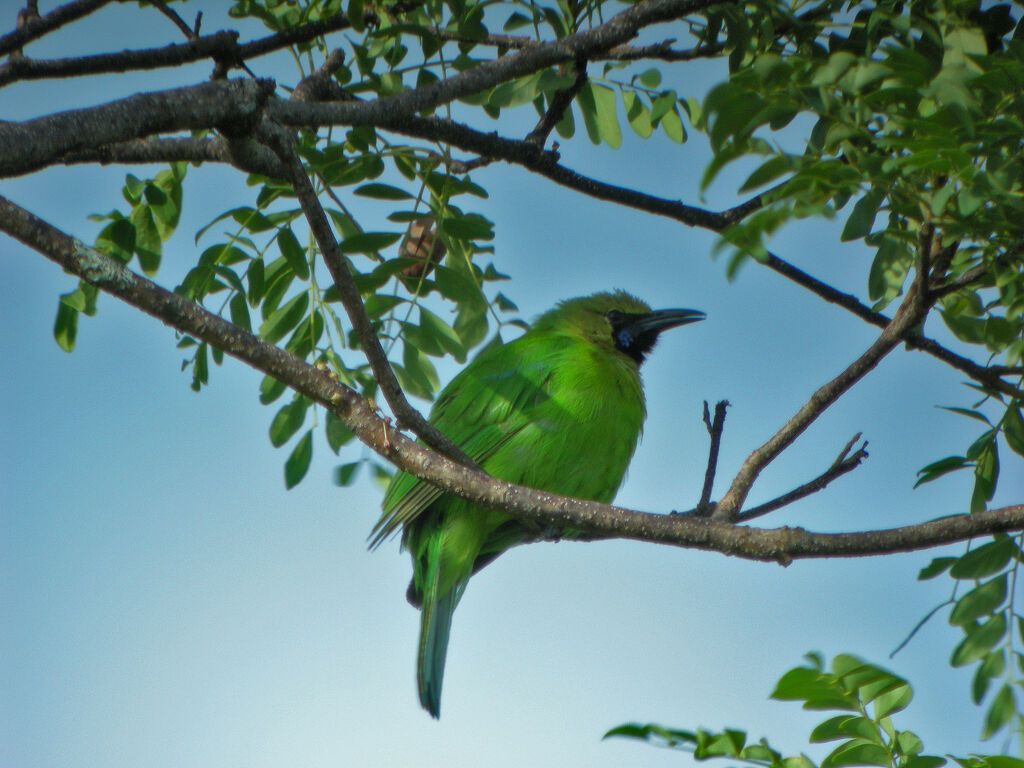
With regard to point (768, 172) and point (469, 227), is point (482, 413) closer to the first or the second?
point (469, 227)

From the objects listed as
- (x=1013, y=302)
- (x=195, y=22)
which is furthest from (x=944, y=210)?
(x=195, y=22)

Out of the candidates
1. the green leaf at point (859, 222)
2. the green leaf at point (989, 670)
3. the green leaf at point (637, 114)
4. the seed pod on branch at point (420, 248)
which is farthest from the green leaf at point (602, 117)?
the green leaf at point (989, 670)

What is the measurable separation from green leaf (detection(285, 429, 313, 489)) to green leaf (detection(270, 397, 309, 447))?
63 mm

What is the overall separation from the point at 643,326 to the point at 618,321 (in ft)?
0.70

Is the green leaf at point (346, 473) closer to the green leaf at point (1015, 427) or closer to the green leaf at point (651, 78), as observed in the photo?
the green leaf at point (651, 78)

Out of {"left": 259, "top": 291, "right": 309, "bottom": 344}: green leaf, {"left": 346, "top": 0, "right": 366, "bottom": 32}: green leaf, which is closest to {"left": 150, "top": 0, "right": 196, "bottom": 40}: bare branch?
{"left": 346, "top": 0, "right": 366, "bottom": 32}: green leaf

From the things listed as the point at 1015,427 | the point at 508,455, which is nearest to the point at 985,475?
the point at 1015,427

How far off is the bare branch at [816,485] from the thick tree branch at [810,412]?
4.8 inches

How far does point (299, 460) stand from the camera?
424 cm

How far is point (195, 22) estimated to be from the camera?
3.73 m

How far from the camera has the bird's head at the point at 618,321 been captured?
5977mm

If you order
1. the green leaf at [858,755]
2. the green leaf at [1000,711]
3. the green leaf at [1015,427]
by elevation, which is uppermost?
the green leaf at [1015,427]

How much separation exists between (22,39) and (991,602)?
11.7 ft

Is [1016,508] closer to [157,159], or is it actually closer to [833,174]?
[833,174]
